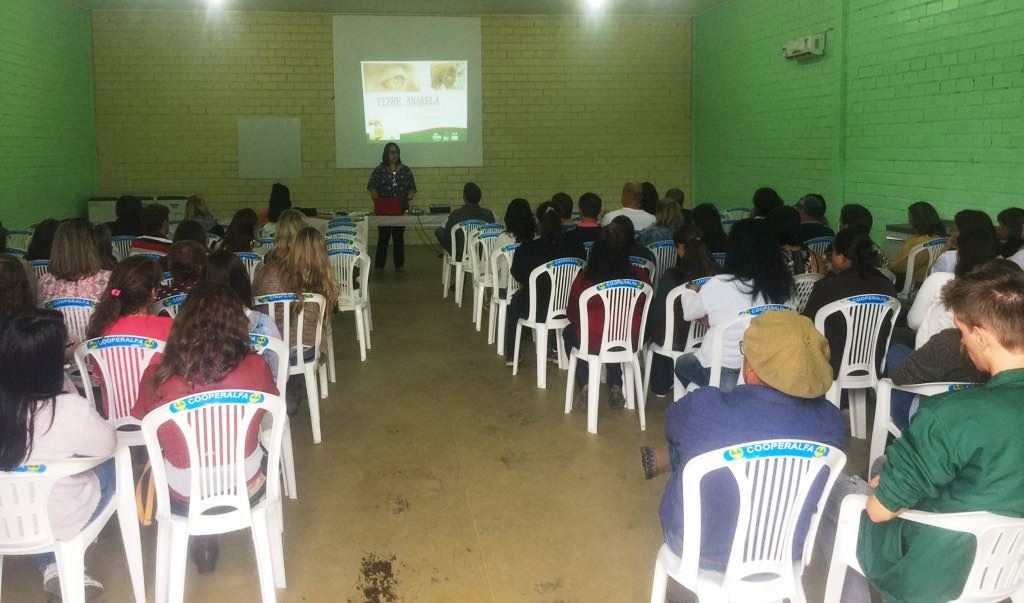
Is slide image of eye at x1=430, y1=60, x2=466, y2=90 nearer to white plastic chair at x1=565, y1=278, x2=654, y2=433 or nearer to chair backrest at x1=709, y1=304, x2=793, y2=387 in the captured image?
white plastic chair at x1=565, y1=278, x2=654, y2=433

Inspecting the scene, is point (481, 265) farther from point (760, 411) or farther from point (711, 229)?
point (760, 411)

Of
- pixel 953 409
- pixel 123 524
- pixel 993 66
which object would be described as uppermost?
pixel 993 66

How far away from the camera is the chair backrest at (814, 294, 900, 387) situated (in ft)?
12.9

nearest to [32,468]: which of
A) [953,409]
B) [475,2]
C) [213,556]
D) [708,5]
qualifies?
[213,556]

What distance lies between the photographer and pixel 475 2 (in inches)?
420

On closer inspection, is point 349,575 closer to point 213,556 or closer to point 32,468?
point 213,556

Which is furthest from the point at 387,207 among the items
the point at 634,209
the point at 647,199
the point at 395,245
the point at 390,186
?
the point at 634,209

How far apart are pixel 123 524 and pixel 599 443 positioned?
228cm

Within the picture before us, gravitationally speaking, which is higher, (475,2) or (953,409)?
(475,2)

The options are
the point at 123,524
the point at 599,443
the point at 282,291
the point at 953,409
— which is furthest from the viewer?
the point at 282,291

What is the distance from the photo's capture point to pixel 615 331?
175 inches

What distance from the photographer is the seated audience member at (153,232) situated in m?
5.44

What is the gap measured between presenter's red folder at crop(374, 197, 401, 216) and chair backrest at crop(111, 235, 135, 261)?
10.0ft

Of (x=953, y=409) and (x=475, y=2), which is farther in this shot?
(x=475, y=2)
